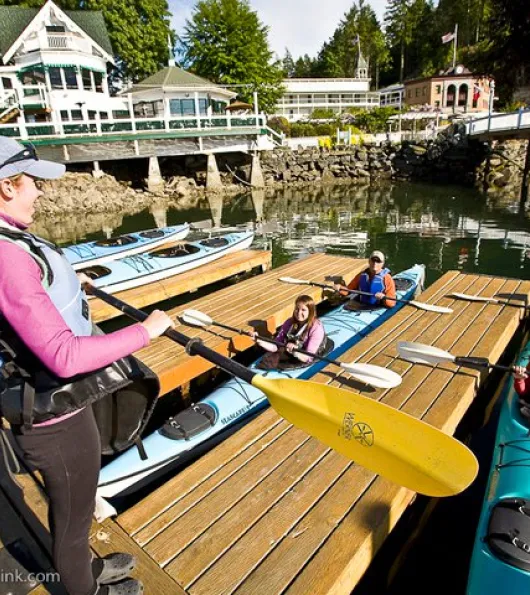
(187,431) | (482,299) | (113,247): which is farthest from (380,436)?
(113,247)

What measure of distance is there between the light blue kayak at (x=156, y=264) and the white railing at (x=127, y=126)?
1507cm

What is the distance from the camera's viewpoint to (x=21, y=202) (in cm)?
171

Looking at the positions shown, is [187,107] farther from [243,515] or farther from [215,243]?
[243,515]

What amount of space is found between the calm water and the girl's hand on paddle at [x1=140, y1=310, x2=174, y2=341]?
3024mm

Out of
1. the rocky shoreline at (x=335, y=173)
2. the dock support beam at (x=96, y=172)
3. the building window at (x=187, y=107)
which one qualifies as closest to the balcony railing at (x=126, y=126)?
the dock support beam at (x=96, y=172)

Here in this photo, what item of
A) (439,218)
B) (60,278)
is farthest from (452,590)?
(439,218)

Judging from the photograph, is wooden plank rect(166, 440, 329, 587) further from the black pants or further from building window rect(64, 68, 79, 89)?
building window rect(64, 68, 79, 89)

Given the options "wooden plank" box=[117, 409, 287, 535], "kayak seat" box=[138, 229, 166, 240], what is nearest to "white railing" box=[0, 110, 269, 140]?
"kayak seat" box=[138, 229, 166, 240]

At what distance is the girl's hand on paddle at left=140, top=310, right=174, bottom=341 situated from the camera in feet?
6.31

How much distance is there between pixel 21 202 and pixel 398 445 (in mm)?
2117

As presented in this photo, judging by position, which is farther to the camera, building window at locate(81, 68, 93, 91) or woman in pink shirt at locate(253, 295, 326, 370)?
building window at locate(81, 68, 93, 91)

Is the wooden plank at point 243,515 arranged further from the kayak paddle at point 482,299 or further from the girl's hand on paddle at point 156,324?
the kayak paddle at point 482,299

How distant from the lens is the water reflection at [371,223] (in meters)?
12.8

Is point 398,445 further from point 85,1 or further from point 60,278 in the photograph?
point 85,1
